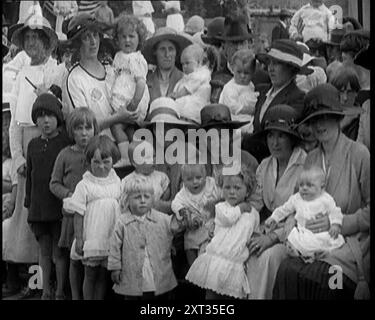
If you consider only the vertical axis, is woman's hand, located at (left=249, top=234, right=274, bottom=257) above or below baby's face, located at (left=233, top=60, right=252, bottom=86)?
below

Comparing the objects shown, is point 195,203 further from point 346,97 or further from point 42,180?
point 346,97

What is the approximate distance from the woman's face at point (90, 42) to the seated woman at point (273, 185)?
0.87 metres

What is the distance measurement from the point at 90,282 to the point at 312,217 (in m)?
1.09

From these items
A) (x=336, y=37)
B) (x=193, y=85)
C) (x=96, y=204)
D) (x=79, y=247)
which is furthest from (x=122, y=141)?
(x=336, y=37)

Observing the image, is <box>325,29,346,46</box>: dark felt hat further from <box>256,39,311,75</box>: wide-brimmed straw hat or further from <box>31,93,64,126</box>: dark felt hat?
<box>31,93,64,126</box>: dark felt hat

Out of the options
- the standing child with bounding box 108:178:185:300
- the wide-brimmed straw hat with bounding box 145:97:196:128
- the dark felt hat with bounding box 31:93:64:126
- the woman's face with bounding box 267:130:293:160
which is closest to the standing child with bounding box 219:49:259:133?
the woman's face with bounding box 267:130:293:160

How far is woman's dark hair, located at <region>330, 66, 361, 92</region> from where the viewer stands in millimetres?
4047

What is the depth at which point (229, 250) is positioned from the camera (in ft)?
13.1

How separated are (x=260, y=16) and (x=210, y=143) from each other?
2.14 ft

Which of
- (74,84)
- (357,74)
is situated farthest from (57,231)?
(357,74)

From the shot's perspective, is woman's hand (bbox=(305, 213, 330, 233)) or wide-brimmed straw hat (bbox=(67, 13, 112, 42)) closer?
woman's hand (bbox=(305, 213, 330, 233))

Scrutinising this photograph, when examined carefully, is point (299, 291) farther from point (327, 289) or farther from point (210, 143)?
point (210, 143)

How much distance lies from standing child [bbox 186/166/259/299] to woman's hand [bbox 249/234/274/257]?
0.02 m

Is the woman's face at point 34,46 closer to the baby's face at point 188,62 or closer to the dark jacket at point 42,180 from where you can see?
the dark jacket at point 42,180
